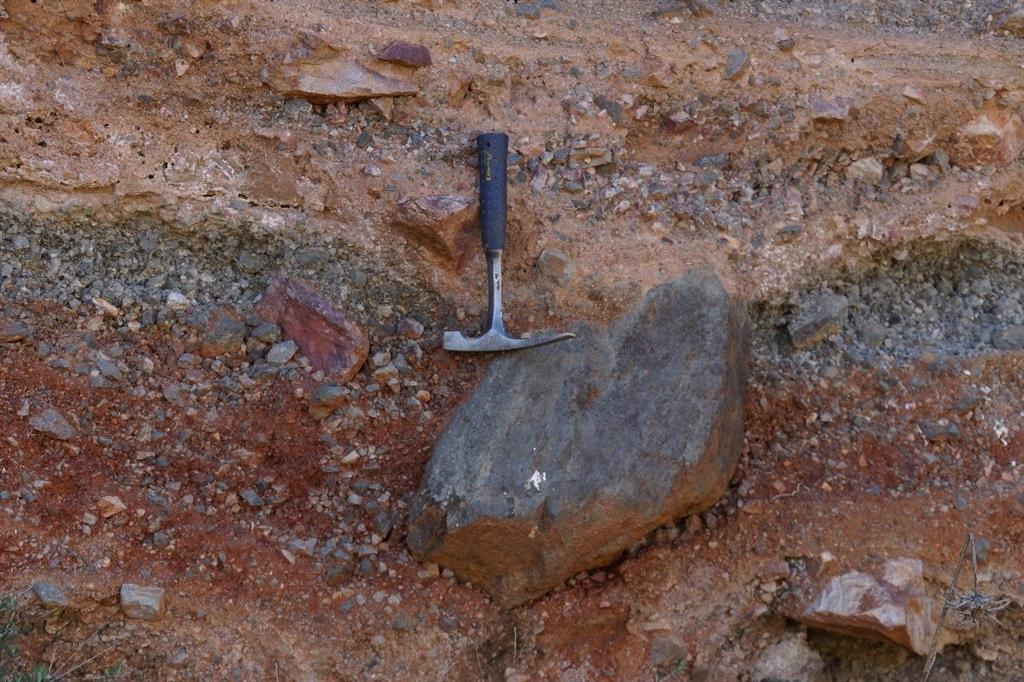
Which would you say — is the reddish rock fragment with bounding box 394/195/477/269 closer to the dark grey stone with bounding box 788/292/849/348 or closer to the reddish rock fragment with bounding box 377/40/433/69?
the reddish rock fragment with bounding box 377/40/433/69

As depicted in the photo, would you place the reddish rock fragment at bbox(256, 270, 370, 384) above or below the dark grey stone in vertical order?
below

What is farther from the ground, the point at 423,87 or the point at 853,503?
the point at 423,87

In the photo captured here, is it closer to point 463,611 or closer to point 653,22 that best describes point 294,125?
point 653,22

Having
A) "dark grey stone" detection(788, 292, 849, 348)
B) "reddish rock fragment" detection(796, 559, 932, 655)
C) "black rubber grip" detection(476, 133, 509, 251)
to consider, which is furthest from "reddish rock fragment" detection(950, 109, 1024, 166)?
"black rubber grip" detection(476, 133, 509, 251)

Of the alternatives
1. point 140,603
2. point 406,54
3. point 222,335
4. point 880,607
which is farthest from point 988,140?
point 140,603

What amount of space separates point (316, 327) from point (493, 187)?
792 mm

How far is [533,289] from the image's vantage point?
3891mm

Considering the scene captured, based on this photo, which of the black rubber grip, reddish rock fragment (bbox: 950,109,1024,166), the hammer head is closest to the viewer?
the hammer head

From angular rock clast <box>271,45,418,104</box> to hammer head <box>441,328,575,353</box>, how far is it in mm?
982

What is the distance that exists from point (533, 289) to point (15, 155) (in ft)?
6.09

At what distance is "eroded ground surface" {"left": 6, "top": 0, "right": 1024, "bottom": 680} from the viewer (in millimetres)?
3438

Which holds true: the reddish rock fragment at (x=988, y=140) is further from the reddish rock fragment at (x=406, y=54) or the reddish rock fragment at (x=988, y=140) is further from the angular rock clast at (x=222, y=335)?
the angular rock clast at (x=222, y=335)

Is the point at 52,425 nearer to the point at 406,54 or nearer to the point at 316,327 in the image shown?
the point at 316,327

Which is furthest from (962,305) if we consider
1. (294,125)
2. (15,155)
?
(15,155)
